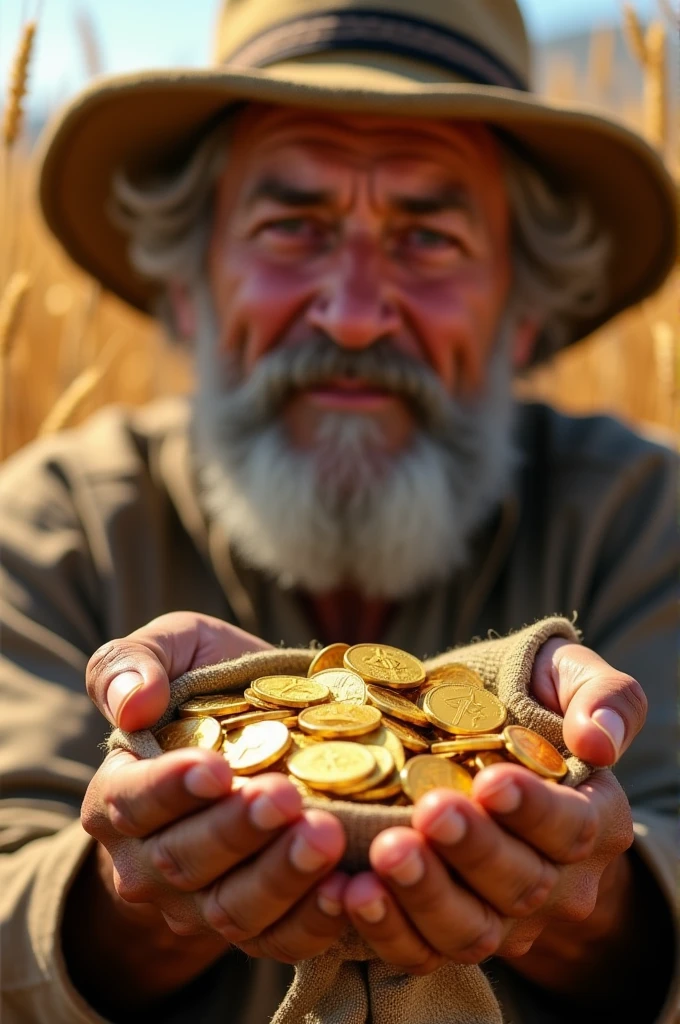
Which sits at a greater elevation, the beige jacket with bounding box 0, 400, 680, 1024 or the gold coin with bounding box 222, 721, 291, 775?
the gold coin with bounding box 222, 721, 291, 775

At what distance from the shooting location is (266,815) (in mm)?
783

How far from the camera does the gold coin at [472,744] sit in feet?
3.08

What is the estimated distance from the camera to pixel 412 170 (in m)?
2.01

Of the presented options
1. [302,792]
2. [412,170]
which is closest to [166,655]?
[302,792]

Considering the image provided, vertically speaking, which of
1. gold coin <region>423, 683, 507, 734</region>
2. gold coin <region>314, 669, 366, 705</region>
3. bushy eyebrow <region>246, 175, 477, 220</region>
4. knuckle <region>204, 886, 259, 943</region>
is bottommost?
knuckle <region>204, 886, 259, 943</region>

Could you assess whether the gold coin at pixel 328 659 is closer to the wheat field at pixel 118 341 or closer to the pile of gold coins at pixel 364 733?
the pile of gold coins at pixel 364 733

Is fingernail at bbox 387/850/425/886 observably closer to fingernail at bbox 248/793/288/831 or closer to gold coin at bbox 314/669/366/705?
fingernail at bbox 248/793/288/831

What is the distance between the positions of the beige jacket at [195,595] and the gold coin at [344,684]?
43 cm

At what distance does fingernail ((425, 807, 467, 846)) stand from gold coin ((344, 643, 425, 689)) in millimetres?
292

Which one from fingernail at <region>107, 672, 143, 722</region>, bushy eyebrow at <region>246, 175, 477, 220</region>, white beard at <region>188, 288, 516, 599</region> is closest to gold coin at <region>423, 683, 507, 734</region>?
fingernail at <region>107, 672, 143, 722</region>

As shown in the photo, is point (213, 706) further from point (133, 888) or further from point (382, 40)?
point (382, 40)

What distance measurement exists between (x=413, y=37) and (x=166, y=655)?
5.29ft

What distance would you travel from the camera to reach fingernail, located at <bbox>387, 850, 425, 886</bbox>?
0.78 meters

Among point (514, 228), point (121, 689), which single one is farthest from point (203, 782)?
point (514, 228)
